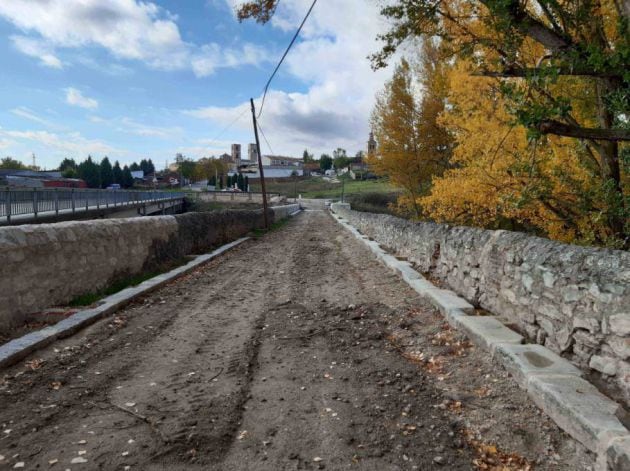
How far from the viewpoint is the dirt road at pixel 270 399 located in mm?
2629

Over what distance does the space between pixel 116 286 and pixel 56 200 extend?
1817 cm

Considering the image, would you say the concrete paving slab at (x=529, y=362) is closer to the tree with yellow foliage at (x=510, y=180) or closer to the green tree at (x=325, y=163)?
the tree with yellow foliage at (x=510, y=180)

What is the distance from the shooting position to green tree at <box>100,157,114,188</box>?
9750cm

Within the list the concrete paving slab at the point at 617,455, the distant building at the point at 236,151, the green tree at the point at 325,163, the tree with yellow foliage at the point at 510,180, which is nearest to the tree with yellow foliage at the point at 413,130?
the tree with yellow foliage at the point at 510,180

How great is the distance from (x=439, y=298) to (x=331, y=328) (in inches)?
65.7

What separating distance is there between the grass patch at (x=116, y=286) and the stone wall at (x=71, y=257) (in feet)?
0.24

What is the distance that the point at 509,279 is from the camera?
486 centimetres

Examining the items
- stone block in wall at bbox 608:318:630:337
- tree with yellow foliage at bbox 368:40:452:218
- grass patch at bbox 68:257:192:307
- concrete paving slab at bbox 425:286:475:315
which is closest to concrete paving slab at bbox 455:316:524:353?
concrete paving slab at bbox 425:286:475:315

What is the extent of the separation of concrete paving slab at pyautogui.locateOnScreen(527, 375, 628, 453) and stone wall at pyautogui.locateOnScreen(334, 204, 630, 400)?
266 mm

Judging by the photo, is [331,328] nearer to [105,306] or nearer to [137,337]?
[137,337]

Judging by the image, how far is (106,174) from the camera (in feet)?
323

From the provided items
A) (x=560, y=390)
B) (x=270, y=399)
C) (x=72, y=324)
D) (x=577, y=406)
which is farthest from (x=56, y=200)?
(x=577, y=406)

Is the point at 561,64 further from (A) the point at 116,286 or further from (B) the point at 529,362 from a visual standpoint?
(A) the point at 116,286

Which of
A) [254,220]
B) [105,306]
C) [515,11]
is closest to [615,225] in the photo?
[515,11]
